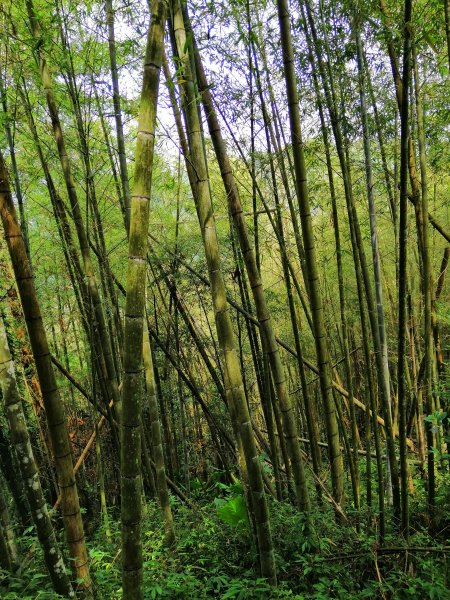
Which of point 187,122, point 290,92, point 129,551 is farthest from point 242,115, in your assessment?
point 129,551

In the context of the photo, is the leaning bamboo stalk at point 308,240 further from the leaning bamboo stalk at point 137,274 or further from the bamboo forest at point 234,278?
the leaning bamboo stalk at point 137,274

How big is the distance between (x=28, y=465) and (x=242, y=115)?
260 cm

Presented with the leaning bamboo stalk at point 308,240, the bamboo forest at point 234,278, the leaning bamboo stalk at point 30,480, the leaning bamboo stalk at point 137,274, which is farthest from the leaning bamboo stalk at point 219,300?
the leaning bamboo stalk at point 30,480

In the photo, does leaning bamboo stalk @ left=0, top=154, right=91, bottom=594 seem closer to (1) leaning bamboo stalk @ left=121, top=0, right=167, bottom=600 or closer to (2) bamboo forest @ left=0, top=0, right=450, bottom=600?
(2) bamboo forest @ left=0, top=0, right=450, bottom=600

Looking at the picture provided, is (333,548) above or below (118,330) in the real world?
below

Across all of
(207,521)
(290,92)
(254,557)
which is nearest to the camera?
(290,92)

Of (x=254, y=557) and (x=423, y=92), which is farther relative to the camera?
(x=423, y=92)

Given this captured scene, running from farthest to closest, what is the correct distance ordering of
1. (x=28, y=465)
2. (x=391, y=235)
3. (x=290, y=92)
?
1. (x=391, y=235)
2. (x=290, y=92)
3. (x=28, y=465)

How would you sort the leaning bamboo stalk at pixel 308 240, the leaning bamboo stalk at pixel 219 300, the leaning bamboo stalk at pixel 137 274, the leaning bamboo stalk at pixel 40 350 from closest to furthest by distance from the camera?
the leaning bamboo stalk at pixel 137 274
the leaning bamboo stalk at pixel 40 350
the leaning bamboo stalk at pixel 219 300
the leaning bamboo stalk at pixel 308 240

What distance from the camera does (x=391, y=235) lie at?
667 cm


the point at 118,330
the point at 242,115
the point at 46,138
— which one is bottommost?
the point at 118,330

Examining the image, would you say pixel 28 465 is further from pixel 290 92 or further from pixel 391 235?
pixel 391 235

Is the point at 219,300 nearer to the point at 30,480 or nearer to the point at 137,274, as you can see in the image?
the point at 137,274

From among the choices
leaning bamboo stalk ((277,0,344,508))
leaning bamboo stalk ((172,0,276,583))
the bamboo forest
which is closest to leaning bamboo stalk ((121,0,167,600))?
the bamboo forest
